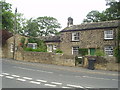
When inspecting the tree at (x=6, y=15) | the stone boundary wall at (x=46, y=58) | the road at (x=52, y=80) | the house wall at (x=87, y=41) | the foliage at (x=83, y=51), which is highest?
the tree at (x=6, y=15)

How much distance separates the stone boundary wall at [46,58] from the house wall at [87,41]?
256 inches

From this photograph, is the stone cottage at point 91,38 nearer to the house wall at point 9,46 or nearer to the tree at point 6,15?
the house wall at point 9,46

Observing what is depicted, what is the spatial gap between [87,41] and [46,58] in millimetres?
8238

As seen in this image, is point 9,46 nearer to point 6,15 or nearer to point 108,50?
point 6,15

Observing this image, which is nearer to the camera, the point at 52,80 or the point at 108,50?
the point at 52,80

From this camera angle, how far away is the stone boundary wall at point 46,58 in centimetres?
1875

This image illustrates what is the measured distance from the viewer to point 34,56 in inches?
849

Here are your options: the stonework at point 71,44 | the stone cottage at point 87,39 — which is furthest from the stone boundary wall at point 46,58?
the stone cottage at point 87,39

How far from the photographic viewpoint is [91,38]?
23828 millimetres

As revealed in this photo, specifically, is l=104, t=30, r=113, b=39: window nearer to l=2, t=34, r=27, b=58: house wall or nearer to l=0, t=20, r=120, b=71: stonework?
l=0, t=20, r=120, b=71: stonework

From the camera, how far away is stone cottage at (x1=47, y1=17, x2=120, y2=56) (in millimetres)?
22219

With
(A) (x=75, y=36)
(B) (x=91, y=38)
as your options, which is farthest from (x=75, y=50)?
(B) (x=91, y=38)

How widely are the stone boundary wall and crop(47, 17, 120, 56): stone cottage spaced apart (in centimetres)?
633

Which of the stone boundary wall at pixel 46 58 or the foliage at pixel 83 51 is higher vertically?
the foliage at pixel 83 51
